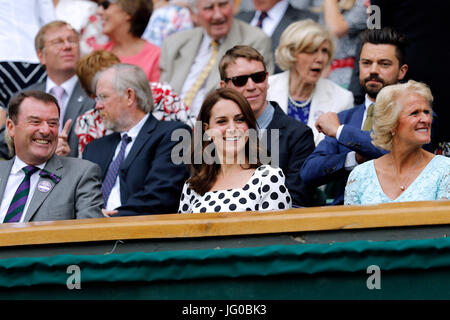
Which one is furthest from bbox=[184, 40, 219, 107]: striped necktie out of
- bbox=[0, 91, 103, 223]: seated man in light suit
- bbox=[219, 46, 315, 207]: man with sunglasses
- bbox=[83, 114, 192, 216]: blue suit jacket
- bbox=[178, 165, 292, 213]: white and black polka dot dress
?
bbox=[178, 165, 292, 213]: white and black polka dot dress

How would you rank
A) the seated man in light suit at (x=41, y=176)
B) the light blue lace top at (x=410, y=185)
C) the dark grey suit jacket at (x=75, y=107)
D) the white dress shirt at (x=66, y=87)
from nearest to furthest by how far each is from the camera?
the light blue lace top at (x=410, y=185), the seated man in light suit at (x=41, y=176), the dark grey suit jacket at (x=75, y=107), the white dress shirt at (x=66, y=87)

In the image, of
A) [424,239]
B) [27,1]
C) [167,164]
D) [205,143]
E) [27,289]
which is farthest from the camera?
[27,1]

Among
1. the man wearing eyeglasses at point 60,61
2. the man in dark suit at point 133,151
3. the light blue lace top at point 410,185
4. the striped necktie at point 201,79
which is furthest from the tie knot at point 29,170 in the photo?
the striped necktie at point 201,79

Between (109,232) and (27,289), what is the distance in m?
0.41

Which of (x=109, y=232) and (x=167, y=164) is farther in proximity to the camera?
(x=167, y=164)

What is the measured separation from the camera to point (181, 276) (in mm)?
3193

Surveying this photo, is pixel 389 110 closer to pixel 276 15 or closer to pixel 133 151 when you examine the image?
pixel 133 151

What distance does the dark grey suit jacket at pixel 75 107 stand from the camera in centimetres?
532

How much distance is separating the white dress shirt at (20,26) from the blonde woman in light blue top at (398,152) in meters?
2.96

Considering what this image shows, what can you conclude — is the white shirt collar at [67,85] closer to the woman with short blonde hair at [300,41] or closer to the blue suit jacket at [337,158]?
the woman with short blonde hair at [300,41]

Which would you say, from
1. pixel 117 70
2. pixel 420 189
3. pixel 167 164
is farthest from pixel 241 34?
pixel 420 189

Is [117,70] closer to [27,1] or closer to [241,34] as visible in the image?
[241,34]

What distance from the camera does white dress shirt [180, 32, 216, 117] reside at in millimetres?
5783

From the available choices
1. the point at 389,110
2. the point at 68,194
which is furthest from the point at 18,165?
the point at 389,110
